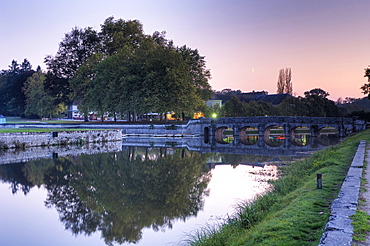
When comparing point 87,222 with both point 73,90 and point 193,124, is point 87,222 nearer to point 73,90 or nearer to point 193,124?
point 193,124

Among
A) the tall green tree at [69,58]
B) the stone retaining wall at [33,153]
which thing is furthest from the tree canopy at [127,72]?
the stone retaining wall at [33,153]

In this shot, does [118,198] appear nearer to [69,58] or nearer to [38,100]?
[69,58]

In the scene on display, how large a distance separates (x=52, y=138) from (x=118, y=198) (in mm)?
25400

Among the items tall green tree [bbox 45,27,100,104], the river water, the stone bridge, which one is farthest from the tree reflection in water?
tall green tree [bbox 45,27,100,104]

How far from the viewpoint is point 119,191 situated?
1722cm

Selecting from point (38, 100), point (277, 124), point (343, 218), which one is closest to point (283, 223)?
point (343, 218)

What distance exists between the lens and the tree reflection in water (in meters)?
12.2

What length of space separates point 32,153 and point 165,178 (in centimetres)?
1704

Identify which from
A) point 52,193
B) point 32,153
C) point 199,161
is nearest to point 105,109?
point 32,153

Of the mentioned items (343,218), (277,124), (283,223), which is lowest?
(283,223)

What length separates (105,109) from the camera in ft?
201

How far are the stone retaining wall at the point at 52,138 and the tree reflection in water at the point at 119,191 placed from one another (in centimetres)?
869

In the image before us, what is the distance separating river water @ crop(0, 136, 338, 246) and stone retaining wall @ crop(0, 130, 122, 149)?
8370 millimetres

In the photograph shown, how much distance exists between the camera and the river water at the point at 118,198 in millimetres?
11234
